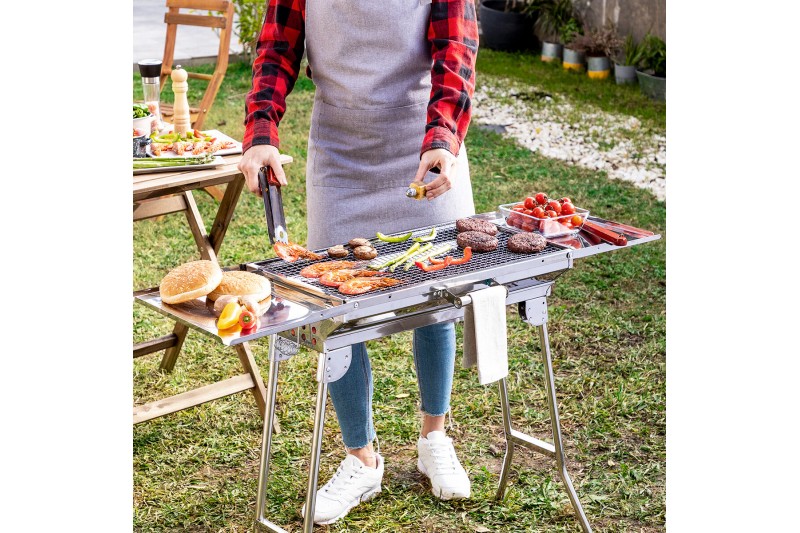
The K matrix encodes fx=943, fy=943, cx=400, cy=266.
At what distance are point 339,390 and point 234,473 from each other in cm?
76

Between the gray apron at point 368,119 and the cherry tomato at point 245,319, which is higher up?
the gray apron at point 368,119

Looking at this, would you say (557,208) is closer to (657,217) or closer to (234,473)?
(234,473)

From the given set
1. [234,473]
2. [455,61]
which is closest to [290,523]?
[234,473]

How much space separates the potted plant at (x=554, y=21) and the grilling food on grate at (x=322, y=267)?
8896mm

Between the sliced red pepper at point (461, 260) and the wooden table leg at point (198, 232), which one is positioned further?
the wooden table leg at point (198, 232)

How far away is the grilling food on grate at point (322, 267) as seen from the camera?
2430 mm

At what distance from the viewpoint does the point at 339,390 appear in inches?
118

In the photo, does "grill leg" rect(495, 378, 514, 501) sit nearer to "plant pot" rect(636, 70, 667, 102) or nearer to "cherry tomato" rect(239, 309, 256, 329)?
"cherry tomato" rect(239, 309, 256, 329)

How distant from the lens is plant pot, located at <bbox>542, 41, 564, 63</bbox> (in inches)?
428

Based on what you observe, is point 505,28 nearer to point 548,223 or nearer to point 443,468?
point 443,468

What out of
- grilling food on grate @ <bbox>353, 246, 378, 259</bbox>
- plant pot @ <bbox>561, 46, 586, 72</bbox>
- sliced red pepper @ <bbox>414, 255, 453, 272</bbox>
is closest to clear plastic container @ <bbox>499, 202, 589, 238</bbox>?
sliced red pepper @ <bbox>414, 255, 453, 272</bbox>

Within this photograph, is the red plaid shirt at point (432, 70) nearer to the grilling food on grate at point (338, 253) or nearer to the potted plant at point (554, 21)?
the grilling food on grate at point (338, 253)

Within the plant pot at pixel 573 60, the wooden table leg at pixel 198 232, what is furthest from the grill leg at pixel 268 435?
the plant pot at pixel 573 60

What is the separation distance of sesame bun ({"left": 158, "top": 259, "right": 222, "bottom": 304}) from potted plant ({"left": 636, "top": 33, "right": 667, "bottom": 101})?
7.41 m
